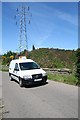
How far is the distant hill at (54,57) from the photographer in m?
55.7

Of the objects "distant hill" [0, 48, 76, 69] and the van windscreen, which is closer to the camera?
the van windscreen

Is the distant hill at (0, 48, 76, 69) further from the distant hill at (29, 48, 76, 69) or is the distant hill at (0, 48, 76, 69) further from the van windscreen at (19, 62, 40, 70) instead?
the van windscreen at (19, 62, 40, 70)

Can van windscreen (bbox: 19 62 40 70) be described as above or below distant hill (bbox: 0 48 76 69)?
below

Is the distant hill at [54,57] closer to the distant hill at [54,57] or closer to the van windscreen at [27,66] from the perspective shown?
the distant hill at [54,57]

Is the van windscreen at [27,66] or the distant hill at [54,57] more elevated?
the distant hill at [54,57]

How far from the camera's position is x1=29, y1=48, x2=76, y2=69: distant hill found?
55.7 m

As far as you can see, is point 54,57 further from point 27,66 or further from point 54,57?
point 27,66

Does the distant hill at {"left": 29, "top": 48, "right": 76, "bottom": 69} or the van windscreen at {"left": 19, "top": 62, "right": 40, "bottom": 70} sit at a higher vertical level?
the distant hill at {"left": 29, "top": 48, "right": 76, "bottom": 69}

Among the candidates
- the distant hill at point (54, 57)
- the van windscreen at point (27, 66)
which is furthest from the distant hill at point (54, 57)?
the van windscreen at point (27, 66)

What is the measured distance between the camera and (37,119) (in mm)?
8406

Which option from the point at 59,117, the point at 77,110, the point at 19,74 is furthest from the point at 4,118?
the point at 19,74

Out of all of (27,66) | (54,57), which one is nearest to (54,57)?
(54,57)

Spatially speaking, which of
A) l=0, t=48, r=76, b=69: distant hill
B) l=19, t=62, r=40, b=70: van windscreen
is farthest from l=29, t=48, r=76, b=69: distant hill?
l=19, t=62, r=40, b=70: van windscreen

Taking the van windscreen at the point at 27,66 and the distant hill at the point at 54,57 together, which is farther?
the distant hill at the point at 54,57
